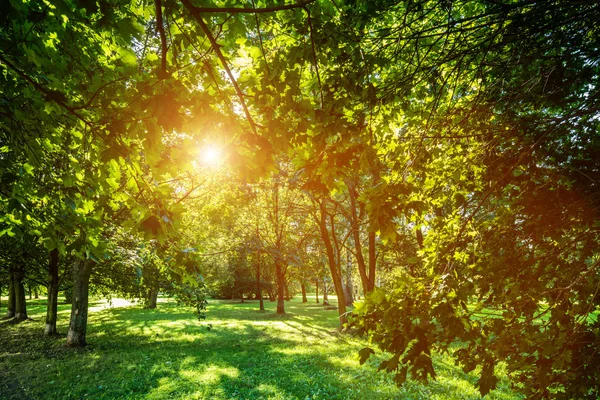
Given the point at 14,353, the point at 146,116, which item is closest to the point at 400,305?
the point at 146,116

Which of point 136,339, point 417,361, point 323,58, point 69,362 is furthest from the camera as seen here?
point 136,339

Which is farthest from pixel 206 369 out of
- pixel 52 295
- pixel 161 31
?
pixel 52 295

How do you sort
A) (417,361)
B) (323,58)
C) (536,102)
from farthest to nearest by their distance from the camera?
(536,102)
(323,58)
(417,361)

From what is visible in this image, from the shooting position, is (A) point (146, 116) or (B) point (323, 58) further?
(B) point (323, 58)

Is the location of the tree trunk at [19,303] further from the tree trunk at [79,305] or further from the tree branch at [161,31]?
the tree branch at [161,31]

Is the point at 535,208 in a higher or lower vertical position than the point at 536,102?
lower

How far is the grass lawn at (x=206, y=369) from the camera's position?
8156 mm

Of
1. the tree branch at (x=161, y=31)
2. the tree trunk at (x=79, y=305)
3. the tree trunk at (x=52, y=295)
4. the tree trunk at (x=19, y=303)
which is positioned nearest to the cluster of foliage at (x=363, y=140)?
the tree branch at (x=161, y=31)

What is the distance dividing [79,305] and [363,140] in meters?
14.9

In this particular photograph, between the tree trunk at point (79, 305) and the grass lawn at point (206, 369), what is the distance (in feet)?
1.63

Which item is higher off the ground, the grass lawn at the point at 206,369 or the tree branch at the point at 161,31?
the tree branch at the point at 161,31

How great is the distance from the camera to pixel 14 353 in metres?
12.2

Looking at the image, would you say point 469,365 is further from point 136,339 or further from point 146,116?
point 136,339

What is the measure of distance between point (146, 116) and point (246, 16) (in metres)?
1.65
